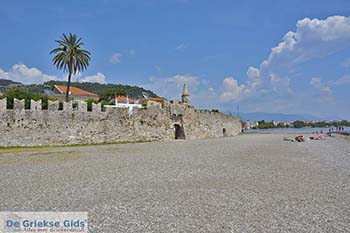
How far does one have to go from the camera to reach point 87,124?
22547mm

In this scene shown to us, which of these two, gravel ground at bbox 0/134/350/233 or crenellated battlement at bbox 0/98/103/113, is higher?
crenellated battlement at bbox 0/98/103/113

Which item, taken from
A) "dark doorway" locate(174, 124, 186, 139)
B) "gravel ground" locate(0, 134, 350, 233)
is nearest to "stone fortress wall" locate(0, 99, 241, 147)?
"dark doorway" locate(174, 124, 186, 139)

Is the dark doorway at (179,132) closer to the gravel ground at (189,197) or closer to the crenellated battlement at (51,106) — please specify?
the crenellated battlement at (51,106)

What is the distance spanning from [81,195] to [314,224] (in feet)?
14.7

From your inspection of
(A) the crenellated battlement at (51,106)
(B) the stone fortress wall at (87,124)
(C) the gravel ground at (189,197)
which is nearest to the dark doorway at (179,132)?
(B) the stone fortress wall at (87,124)

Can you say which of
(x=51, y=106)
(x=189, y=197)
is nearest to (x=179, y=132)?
(x=51, y=106)

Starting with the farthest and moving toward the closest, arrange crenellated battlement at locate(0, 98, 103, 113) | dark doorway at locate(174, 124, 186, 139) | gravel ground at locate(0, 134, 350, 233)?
dark doorway at locate(174, 124, 186, 139), crenellated battlement at locate(0, 98, 103, 113), gravel ground at locate(0, 134, 350, 233)

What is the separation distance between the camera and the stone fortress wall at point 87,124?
1984cm

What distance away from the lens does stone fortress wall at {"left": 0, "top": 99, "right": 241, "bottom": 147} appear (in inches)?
781

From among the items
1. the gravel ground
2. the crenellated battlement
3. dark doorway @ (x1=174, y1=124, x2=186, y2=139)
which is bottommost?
the gravel ground

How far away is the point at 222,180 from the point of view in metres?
7.54

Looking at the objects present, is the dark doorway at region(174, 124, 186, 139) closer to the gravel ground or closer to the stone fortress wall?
the stone fortress wall

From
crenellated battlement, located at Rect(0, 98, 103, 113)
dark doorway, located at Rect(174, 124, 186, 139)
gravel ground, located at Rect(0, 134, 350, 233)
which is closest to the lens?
gravel ground, located at Rect(0, 134, 350, 233)

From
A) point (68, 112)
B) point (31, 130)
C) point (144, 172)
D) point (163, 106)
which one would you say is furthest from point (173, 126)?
point (144, 172)
